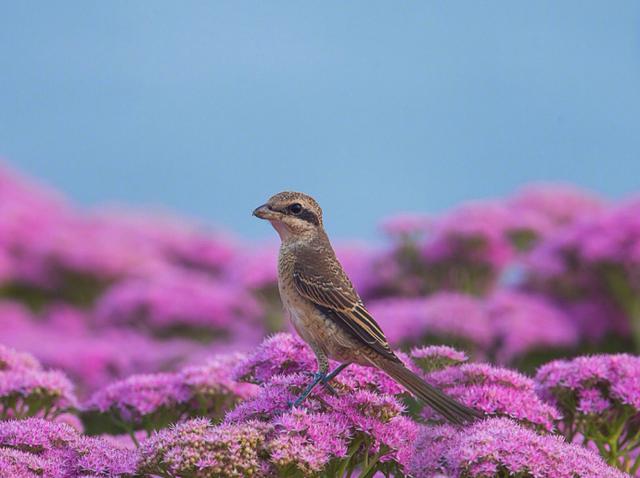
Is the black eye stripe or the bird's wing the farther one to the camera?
the black eye stripe

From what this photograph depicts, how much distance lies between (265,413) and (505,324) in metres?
5.69

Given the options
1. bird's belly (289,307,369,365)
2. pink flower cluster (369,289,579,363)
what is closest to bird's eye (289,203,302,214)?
bird's belly (289,307,369,365)

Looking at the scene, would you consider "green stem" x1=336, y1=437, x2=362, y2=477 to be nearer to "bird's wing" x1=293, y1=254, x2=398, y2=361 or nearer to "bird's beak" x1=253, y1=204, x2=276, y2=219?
"bird's wing" x1=293, y1=254, x2=398, y2=361

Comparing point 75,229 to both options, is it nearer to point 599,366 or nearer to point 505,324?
point 505,324

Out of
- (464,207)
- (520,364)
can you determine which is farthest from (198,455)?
(464,207)

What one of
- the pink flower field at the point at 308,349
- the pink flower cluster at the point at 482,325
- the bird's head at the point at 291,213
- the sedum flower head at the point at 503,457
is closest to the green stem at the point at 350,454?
the pink flower field at the point at 308,349

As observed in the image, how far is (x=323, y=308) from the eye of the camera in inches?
187

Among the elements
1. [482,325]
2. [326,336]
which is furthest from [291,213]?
[482,325]

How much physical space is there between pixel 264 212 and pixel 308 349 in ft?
2.65

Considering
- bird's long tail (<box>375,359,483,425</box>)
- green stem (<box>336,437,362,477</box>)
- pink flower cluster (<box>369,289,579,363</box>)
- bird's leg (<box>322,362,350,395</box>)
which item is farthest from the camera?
pink flower cluster (<box>369,289,579,363</box>)

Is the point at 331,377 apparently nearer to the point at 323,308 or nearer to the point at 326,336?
the point at 326,336

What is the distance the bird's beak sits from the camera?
16.4 feet

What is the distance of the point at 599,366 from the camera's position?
16.8 ft

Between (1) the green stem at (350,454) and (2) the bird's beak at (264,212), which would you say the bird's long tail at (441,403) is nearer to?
(1) the green stem at (350,454)
